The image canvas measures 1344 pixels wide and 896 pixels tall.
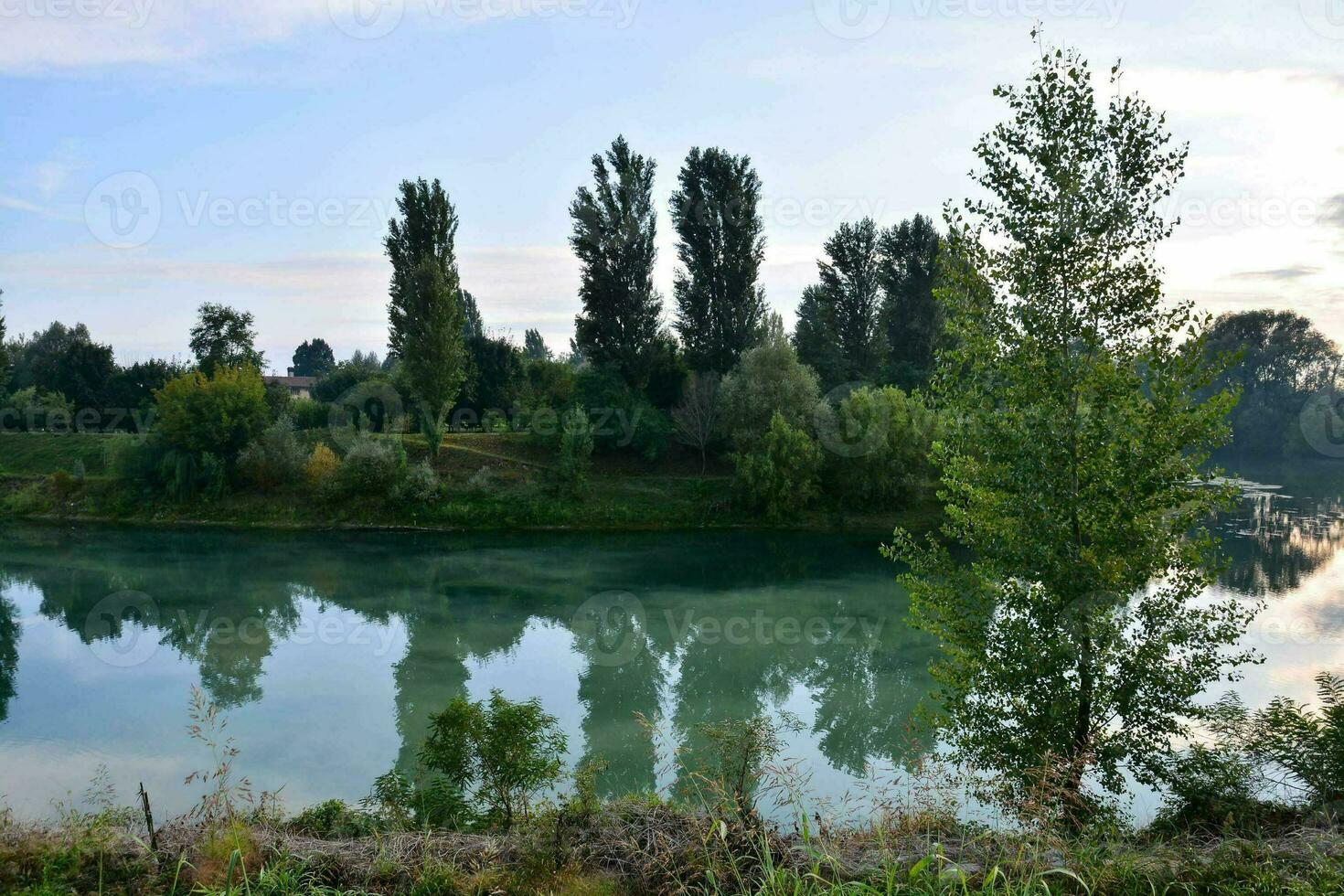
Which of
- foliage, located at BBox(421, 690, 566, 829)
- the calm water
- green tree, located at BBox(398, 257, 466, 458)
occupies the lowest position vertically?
the calm water

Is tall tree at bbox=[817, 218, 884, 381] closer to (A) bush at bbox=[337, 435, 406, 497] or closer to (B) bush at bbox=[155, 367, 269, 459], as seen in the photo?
(A) bush at bbox=[337, 435, 406, 497]

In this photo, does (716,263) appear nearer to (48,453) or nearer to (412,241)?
(412,241)

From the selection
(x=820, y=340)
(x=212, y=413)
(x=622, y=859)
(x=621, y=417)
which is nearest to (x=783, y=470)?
(x=621, y=417)

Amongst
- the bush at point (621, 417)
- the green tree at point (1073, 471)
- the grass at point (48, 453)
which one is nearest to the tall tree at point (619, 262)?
the bush at point (621, 417)

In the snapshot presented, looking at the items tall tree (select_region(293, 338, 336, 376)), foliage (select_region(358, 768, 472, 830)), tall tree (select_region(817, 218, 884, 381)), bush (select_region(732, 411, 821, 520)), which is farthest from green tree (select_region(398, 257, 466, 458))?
tall tree (select_region(293, 338, 336, 376))

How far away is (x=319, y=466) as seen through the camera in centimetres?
3591

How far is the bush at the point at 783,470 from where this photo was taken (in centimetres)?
3297

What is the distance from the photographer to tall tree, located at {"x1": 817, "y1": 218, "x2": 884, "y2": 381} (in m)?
46.5

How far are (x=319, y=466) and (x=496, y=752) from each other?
98.3 ft

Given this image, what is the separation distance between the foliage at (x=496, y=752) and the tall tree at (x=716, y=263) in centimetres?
3182

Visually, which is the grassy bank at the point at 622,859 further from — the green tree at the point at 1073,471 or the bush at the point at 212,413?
the bush at the point at 212,413

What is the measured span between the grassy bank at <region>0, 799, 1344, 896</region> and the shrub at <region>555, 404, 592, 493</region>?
2793 centimetres

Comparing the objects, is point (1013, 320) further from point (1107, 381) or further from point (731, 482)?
point (731, 482)

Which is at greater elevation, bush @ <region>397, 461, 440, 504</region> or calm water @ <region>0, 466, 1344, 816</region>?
bush @ <region>397, 461, 440, 504</region>
